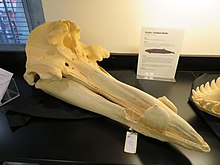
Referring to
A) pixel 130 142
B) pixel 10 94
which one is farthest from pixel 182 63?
pixel 10 94

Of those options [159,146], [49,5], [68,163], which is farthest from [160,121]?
[49,5]

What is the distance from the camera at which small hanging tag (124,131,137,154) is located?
60 cm

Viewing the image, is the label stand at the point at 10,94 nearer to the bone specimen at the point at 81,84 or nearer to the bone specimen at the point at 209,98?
the bone specimen at the point at 81,84

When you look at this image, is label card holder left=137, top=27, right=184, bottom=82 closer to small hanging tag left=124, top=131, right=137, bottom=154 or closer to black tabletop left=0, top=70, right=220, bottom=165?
black tabletop left=0, top=70, right=220, bottom=165

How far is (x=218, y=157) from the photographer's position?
58cm

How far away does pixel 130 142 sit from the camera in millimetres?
625

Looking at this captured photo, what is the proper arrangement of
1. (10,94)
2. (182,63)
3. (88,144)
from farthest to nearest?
(182,63), (10,94), (88,144)

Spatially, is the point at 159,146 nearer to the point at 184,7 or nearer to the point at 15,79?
the point at 184,7

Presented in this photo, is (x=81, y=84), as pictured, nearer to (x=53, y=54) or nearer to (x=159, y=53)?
(x=53, y=54)

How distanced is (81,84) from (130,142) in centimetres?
25

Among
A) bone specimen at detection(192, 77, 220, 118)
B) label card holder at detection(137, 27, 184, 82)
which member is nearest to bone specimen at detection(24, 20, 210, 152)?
bone specimen at detection(192, 77, 220, 118)

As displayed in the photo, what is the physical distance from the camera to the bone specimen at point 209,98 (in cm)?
66

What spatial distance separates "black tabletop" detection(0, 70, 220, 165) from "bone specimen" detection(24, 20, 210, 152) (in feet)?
0.17

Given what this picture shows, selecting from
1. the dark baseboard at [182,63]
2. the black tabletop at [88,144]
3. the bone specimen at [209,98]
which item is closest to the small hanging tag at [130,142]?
the black tabletop at [88,144]
